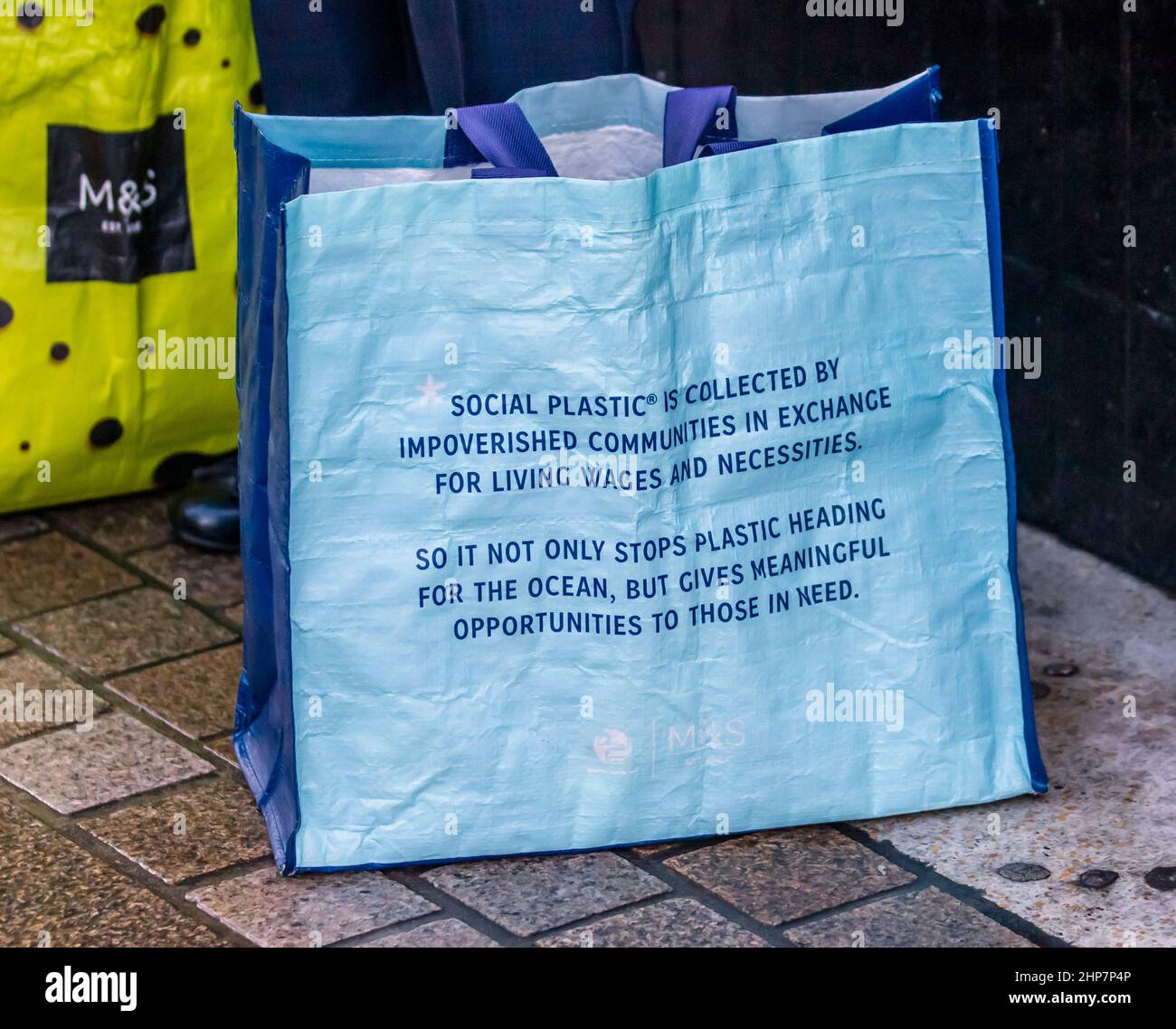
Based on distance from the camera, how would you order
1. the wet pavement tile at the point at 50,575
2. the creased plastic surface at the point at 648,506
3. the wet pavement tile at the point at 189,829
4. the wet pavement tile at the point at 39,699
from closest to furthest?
the creased plastic surface at the point at 648,506 → the wet pavement tile at the point at 189,829 → the wet pavement tile at the point at 39,699 → the wet pavement tile at the point at 50,575

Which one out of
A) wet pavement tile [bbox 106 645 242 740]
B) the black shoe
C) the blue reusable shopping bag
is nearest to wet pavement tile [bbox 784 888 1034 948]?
the blue reusable shopping bag

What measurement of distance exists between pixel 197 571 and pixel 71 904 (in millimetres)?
1085

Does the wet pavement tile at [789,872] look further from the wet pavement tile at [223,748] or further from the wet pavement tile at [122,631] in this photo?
the wet pavement tile at [122,631]

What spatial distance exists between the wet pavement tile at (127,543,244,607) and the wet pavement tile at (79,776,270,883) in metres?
0.64

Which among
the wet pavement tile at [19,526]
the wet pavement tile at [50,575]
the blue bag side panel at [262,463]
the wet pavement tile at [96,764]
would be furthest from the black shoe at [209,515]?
the blue bag side panel at [262,463]

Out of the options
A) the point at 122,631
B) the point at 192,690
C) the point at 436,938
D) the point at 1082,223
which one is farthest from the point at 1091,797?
the point at 122,631

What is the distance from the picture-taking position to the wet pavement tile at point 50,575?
346 cm

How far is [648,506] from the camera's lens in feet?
8.21

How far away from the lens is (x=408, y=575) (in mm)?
2488

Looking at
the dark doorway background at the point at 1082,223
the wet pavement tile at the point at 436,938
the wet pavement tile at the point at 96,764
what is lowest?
the wet pavement tile at the point at 436,938

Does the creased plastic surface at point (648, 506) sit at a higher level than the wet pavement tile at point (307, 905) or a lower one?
higher

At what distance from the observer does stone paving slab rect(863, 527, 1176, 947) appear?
2523 mm

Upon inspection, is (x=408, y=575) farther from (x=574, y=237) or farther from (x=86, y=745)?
(x=86, y=745)
